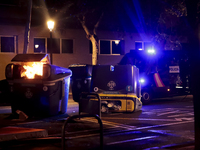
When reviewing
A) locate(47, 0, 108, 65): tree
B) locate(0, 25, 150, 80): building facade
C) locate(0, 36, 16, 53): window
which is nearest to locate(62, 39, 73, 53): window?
locate(0, 25, 150, 80): building facade

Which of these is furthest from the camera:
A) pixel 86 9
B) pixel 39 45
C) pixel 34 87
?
pixel 39 45

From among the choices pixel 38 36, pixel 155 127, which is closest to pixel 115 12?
pixel 38 36

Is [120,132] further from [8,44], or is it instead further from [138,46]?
[138,46]

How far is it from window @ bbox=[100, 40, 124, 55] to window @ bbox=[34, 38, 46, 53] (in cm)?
589

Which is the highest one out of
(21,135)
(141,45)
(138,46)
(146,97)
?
(141,45)

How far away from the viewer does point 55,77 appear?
10820 millimetres

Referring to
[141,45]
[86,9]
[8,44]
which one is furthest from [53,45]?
[141,45]

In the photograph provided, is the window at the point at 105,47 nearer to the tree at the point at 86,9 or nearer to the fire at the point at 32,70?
the tree at the point at 86,9

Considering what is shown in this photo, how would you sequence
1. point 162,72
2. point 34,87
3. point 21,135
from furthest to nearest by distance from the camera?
point 162,72 < point 34,87 < point 21,135

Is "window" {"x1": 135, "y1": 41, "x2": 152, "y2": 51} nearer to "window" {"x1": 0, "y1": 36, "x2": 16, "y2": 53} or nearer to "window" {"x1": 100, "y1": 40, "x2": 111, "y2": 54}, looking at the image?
"window" {"x1": 100, "y1": 40, "x2": 111, "y2": 54}

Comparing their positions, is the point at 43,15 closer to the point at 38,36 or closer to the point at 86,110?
the point at 38,36

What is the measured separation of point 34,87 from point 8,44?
50.2 feet

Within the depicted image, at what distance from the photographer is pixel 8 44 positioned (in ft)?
81.0

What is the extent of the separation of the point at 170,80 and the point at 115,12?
8.84 meters
